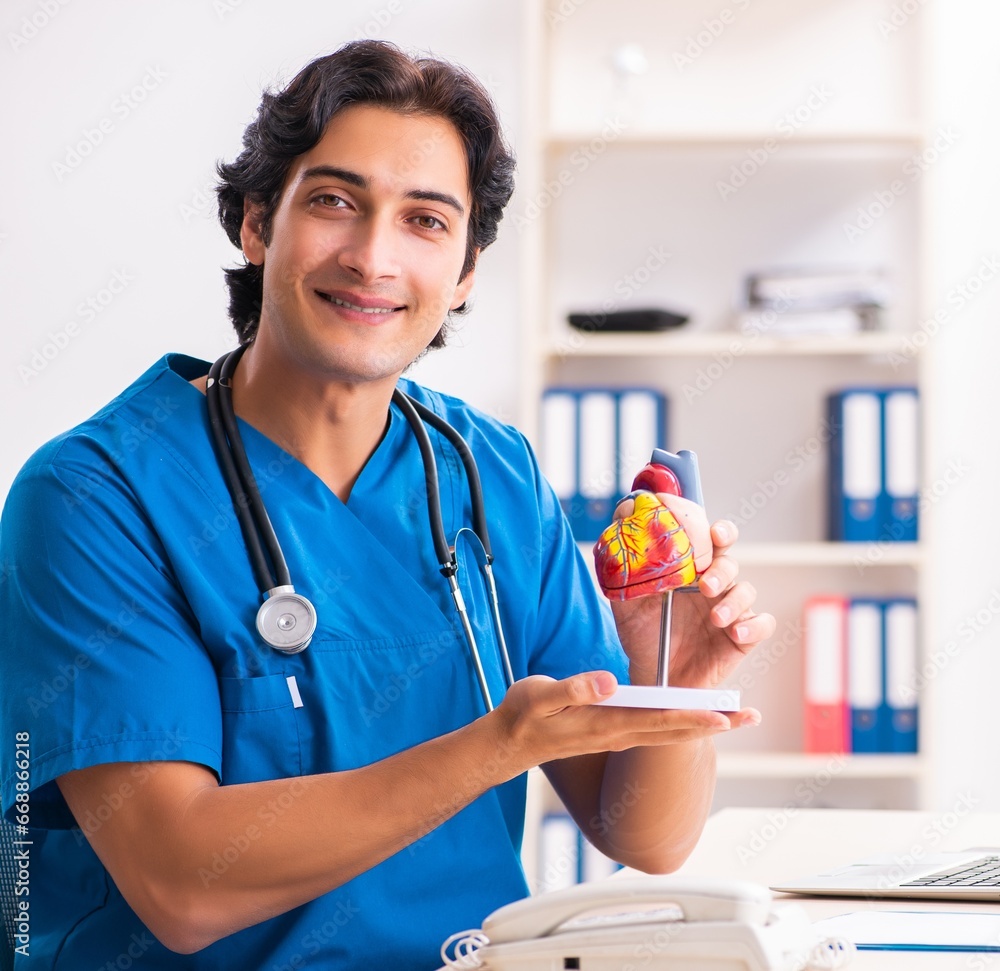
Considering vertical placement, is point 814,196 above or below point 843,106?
below

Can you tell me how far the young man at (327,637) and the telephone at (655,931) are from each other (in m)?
0.17

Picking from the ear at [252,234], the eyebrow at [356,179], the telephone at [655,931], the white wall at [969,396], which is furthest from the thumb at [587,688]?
the white wall at [969,396]

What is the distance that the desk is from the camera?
4.06 ft

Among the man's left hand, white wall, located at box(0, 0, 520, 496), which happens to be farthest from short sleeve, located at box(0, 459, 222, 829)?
white wall, located at box(0, 0, 520, 496)

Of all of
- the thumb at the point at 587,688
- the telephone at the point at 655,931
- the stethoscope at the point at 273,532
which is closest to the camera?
the telephone at the point at 655,931

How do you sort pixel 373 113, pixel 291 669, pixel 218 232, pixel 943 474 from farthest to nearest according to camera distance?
pixel 218 232 → pixel 943 474 → pixel 373 113 → pixel 291 669

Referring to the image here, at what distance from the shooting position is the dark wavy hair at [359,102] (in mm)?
1392

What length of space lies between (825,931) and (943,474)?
2069 millimetres

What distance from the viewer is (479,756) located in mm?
1073

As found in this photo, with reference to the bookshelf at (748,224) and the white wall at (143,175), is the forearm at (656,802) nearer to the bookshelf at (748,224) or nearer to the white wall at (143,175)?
the bookshelf at (748,224)

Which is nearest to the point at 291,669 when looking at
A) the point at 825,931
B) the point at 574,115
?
the point at 825,931

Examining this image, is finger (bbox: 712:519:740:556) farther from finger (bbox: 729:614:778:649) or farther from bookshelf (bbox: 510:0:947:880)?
bookshelf (bbox: 510:0:947:880)

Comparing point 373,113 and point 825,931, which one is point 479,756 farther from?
point 373,113

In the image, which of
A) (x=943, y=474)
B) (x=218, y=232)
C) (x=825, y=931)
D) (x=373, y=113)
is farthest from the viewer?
(x=218, y=232)
